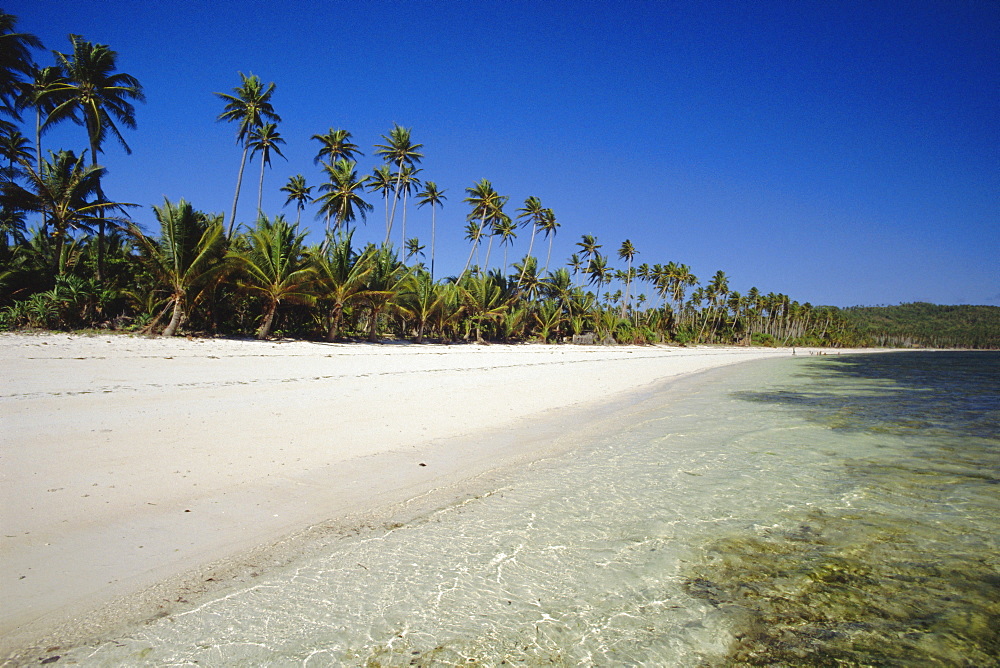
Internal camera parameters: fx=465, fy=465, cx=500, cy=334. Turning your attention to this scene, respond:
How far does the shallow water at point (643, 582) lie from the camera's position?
86.7 inches

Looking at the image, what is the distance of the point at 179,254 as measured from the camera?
53.0 feet

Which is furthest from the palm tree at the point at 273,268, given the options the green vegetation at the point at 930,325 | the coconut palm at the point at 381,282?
the green vegetation at the point at 930,325

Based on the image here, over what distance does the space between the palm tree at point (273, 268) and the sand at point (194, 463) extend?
8.24 meters

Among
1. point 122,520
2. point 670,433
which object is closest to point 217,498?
point 122,520

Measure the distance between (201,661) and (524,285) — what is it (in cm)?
4259

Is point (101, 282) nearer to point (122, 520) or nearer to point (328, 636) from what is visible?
point (122, 520)

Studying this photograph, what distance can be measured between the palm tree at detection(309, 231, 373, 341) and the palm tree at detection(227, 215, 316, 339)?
1275mm

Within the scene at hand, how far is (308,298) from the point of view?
19.0 metres

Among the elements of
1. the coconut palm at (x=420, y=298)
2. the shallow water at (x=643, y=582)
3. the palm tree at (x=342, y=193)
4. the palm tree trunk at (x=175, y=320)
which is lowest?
the shallow water at (x=643, y=582)

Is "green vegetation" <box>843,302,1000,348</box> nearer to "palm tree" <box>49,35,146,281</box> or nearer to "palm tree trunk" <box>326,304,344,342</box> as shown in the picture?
"palm tree trunk" <box>326,304,344,342</box>

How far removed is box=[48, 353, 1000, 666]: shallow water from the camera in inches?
86.7

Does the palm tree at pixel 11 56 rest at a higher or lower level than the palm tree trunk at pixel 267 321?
higher

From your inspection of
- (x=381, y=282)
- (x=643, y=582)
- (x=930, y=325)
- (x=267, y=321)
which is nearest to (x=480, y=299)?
(x=381, y=282)

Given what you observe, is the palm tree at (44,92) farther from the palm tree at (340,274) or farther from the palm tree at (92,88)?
the palm tree at (340,274)
